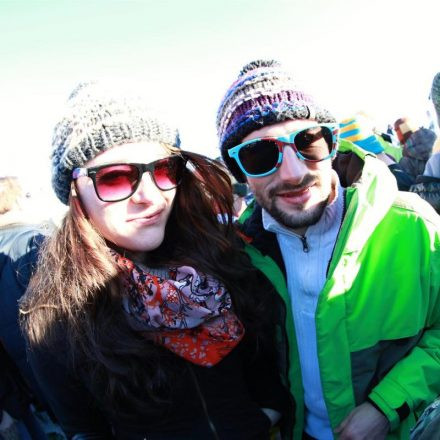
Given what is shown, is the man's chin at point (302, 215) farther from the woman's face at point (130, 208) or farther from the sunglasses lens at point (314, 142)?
the woman's face at point (130, 208)

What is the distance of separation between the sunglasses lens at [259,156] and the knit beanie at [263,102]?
80 millimetres

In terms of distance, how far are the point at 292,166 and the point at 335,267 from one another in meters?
0.44

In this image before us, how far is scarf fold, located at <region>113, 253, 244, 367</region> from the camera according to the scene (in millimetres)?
1232

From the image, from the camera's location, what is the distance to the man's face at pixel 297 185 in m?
1.37

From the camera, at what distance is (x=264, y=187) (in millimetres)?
1474

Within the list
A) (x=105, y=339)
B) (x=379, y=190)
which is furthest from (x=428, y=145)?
(x=105, y=339)

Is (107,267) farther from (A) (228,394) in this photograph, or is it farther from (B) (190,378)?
(A) (228,394)

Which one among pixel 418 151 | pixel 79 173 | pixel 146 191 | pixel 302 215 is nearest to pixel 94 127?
pixel 79 173

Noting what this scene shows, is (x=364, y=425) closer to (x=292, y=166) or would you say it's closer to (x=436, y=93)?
(x=292, y=166)

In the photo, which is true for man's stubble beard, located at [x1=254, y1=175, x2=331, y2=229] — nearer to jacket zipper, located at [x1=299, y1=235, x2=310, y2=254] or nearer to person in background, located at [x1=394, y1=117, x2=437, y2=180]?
jacket zipper, located at [x1=299, y1=235, x2=310, y2=254]

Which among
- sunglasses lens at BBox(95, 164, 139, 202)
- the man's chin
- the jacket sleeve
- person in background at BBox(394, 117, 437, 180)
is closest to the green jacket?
the jacket sleeve

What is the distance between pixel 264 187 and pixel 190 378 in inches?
33.0

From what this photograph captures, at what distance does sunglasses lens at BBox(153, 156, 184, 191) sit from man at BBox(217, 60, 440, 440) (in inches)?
9.7

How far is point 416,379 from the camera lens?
1172 mm
